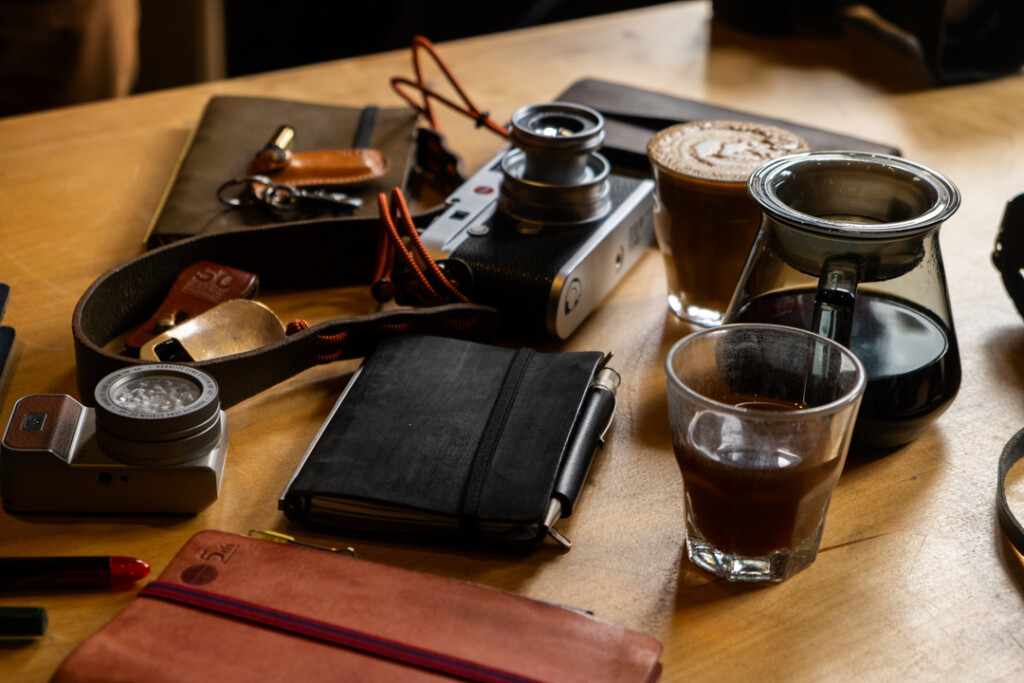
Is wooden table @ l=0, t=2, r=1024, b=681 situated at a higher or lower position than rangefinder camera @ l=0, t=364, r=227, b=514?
lower

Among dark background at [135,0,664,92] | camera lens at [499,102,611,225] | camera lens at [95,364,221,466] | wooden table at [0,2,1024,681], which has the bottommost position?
dark background at [135,0,664,92]

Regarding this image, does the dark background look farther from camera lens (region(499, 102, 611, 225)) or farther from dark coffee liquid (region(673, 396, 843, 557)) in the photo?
dark coffee liquid (region(673, 396, 843, 557))

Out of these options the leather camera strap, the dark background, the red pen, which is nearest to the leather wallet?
the red pen

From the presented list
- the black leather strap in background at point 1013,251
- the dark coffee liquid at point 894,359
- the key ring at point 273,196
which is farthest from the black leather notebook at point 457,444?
the black leather strap in background at point 1013,251

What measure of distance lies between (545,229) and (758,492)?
13.8 inches

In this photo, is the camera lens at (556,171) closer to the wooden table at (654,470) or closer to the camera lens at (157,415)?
the wooden table at (654,470)

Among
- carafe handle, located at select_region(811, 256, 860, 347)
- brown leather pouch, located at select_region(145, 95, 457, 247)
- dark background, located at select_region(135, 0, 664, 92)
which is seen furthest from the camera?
dark background, located at select_region(135, 0, 664, 92)

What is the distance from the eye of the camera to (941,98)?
127 centimetres

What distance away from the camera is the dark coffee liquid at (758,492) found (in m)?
0.52

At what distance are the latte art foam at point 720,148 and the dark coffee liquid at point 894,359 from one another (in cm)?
12

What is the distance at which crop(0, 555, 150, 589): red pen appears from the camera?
549mm

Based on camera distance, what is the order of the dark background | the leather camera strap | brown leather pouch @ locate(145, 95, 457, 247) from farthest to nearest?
the dark background, brown leather pouch @ locate(145, 95, 457, 247), the leather camera strap

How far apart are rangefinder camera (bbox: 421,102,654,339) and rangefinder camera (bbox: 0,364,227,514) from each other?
9.7 inches

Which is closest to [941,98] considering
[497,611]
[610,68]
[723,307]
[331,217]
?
[610,68]
